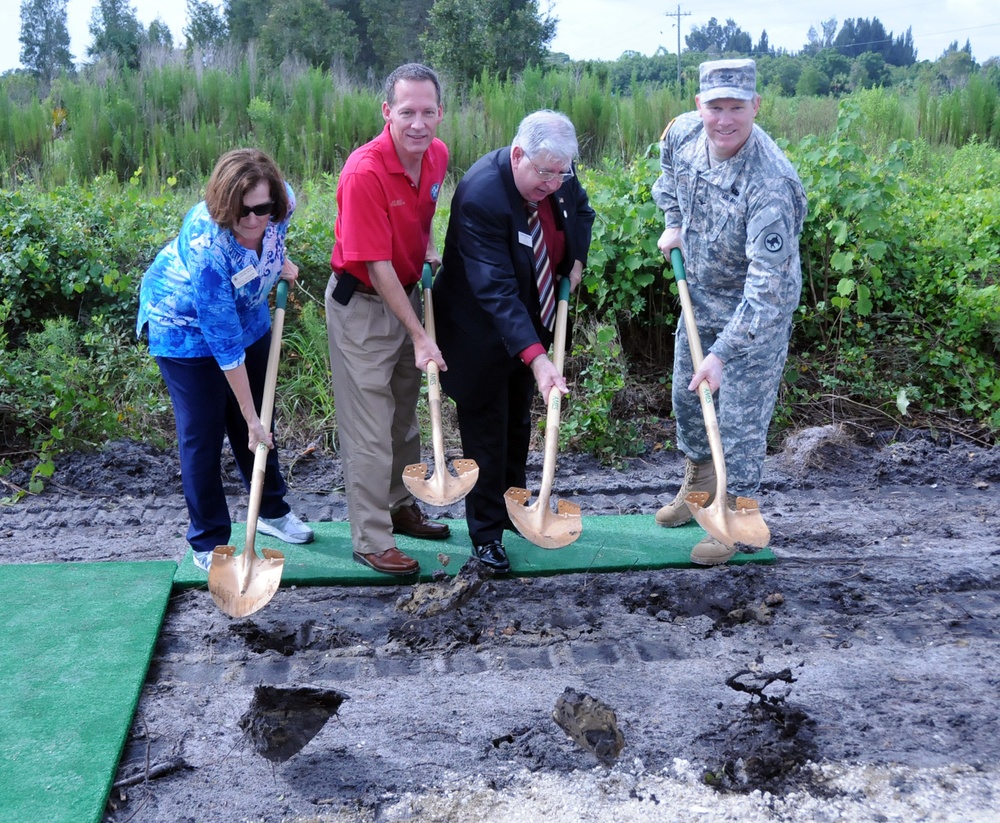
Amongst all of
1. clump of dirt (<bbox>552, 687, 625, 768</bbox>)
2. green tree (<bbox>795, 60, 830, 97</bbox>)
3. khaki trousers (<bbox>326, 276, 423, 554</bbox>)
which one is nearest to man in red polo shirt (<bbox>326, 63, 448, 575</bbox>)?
khaki trousers (<bbox>326, 276, 423, 554</bbox>)

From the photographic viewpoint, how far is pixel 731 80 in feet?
11.0

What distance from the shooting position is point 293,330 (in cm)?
593

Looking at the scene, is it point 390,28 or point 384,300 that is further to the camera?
point 390,28

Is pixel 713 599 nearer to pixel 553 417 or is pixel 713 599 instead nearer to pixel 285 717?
pixel 553 417

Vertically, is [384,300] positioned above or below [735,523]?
above

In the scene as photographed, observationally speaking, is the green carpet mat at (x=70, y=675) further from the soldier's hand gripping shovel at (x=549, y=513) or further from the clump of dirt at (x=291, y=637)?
the soldier's hand gripping shovel at (x=549, y=513)

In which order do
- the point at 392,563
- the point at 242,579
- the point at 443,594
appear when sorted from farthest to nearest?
the point at 392,563 → the point at 443,594 → the point at 242,579

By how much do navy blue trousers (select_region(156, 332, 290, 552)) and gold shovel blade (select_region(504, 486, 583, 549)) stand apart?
1.13 metres

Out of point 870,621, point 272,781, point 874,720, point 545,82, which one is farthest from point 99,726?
point 545,82

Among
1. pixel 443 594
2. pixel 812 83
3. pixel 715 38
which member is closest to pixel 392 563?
pixel 443 594

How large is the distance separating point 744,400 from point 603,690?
139 cm

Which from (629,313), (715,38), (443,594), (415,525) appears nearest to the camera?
(443,594)

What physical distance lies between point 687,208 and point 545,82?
7.78 meters

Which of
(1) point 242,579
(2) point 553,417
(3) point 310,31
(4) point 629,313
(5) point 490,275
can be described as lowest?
(1) point 242,579
